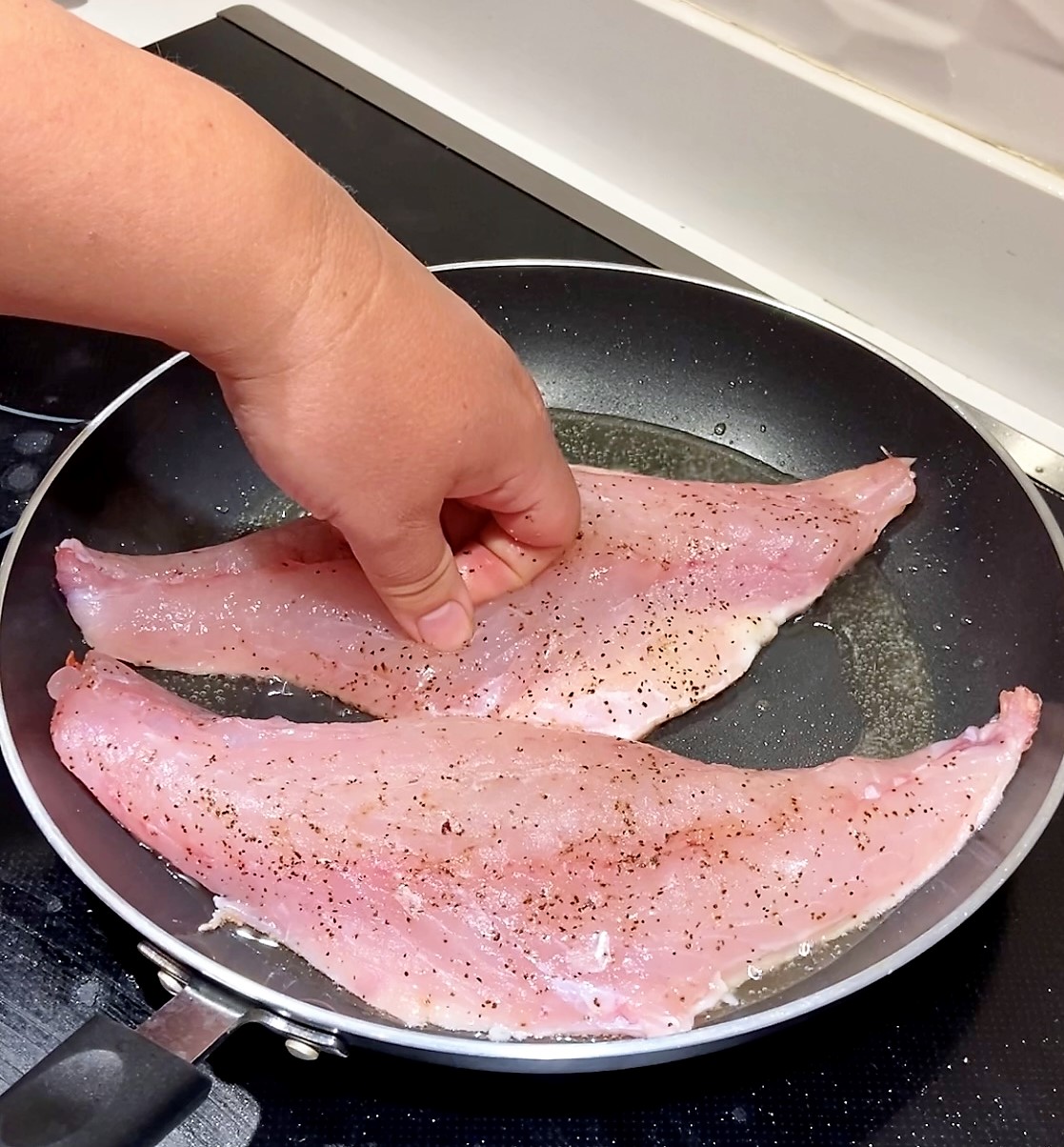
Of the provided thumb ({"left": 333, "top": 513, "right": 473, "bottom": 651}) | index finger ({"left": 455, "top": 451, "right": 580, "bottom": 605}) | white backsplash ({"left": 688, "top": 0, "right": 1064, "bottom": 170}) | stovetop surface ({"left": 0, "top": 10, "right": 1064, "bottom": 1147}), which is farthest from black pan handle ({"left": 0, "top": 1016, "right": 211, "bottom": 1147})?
white backsplash ({"left": 688, "top": 0, "right": 1064, "bottom": 170})

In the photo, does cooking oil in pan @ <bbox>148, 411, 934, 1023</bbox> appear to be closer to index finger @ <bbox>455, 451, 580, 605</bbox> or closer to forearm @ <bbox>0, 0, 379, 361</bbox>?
index finger @ <bbox>455, 451, 580, 605</bbox>

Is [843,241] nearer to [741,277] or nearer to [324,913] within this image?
[741,277]

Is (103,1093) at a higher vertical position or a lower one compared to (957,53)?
lower

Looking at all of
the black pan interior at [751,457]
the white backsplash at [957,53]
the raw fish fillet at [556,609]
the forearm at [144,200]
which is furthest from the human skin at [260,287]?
the white backsplash at [957,53]

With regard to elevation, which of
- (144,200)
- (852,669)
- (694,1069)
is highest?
(144,200)

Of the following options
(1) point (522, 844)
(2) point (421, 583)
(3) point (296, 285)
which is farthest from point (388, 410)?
(1) point (522, 844)

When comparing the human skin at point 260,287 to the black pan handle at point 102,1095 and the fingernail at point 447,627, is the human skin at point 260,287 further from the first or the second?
the black pan handle at point 102,1095

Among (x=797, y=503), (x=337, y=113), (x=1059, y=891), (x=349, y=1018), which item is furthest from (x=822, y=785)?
(x=337, y=113)

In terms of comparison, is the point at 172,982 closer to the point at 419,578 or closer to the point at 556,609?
the point at 419,578

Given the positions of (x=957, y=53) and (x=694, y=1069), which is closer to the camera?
(x=694, y=1069)
